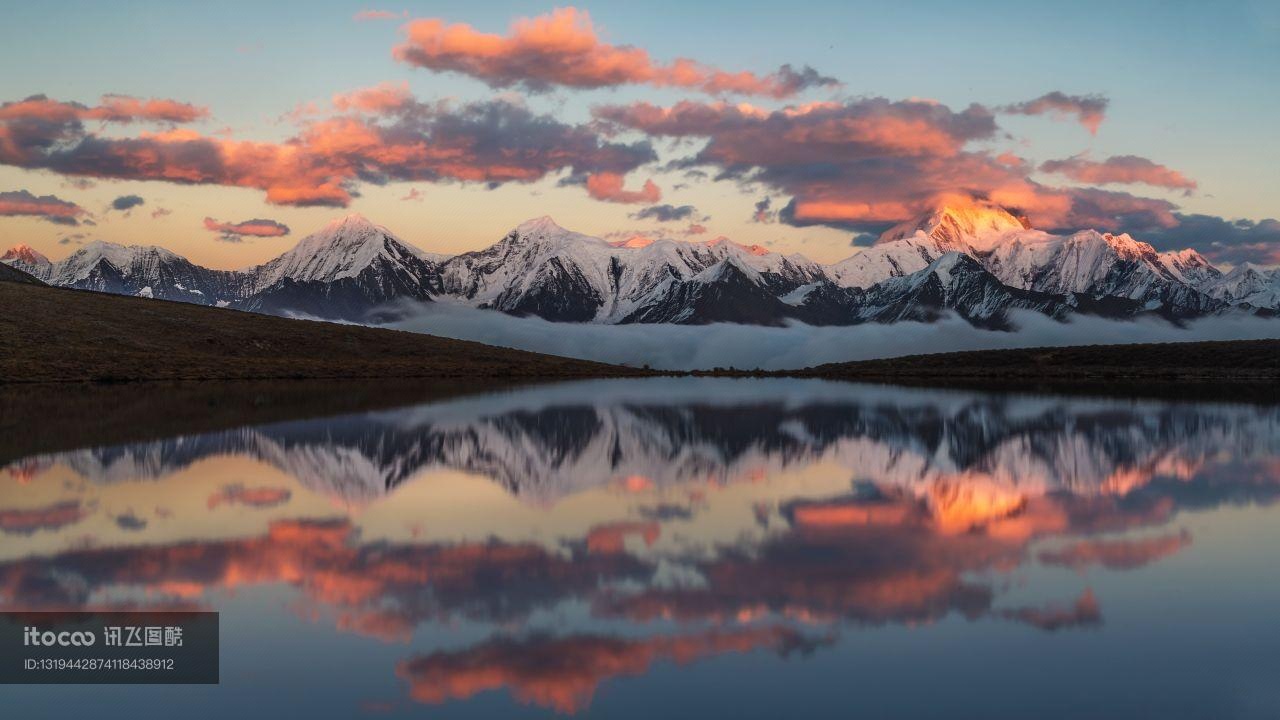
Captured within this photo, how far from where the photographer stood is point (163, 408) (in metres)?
56.6

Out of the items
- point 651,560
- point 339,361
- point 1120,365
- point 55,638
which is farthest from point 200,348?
point 1120,365

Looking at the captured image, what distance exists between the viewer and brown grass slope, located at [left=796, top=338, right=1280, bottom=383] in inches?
6053

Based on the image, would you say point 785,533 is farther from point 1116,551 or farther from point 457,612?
point 457,612

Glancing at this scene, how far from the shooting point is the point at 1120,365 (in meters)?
174

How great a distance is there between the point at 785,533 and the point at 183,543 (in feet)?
39.0

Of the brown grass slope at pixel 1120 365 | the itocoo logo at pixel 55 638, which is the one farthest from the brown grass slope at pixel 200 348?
the itocoo logo at pixel 55 638

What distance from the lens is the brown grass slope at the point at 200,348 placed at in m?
106

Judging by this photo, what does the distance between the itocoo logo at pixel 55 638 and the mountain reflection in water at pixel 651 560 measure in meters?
1.15

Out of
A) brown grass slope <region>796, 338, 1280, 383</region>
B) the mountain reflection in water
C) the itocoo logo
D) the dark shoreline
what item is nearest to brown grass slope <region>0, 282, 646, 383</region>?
the dark shoreline

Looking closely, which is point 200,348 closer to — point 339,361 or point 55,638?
point 339,361

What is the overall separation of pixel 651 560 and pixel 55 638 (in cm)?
929

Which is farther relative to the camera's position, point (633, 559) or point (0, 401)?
point (0, 401)

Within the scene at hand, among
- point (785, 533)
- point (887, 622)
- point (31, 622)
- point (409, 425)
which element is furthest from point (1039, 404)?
point (31, 622)

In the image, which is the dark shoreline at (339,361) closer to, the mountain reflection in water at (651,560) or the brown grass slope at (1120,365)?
the brown grass slope at (1120,365)
